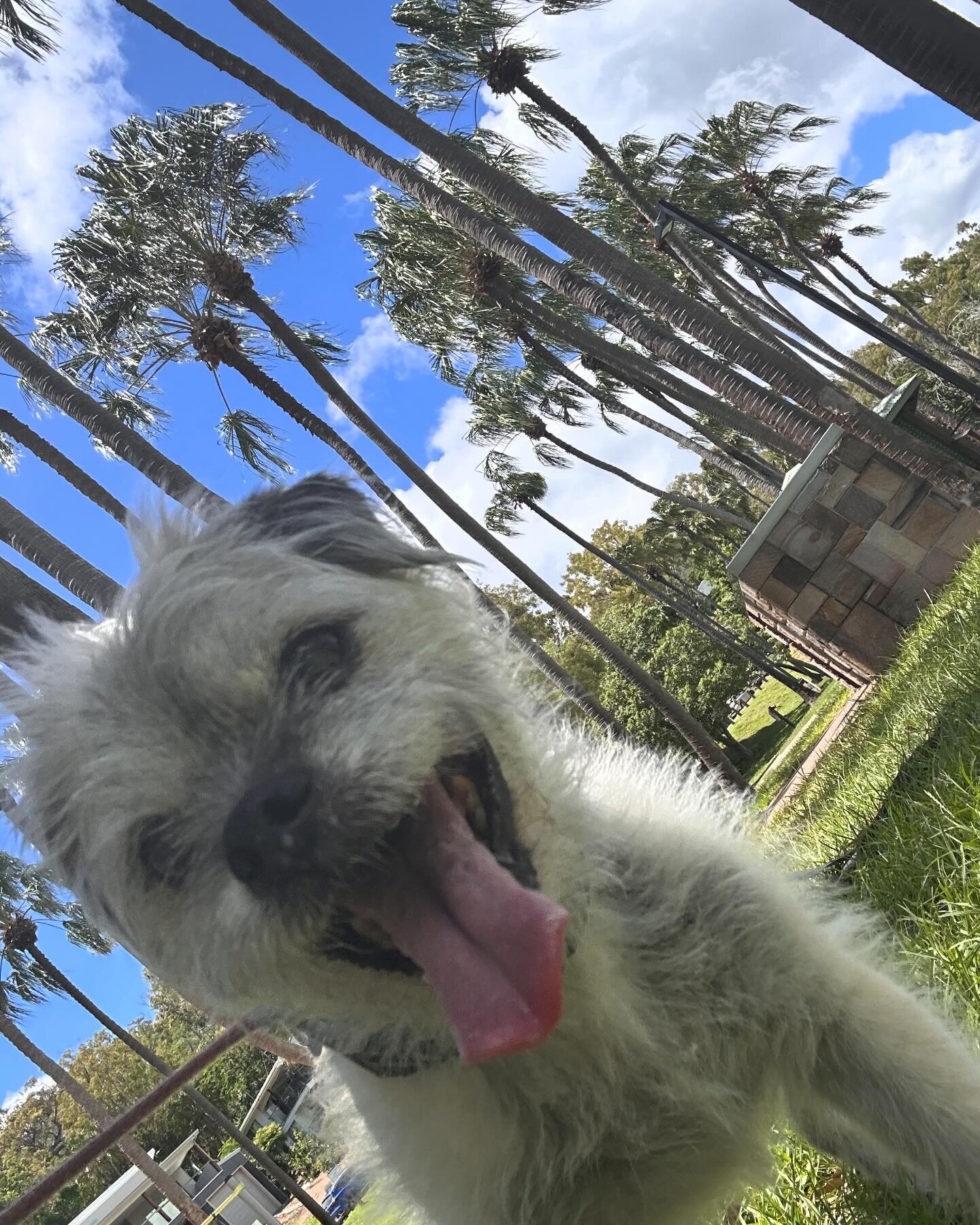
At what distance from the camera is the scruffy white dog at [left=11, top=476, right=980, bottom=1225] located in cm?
144

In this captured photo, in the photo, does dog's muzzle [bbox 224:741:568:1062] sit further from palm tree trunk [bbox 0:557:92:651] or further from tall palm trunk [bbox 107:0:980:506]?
tall palm trunk [bbox 107:0:980:506]

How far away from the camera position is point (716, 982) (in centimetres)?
196

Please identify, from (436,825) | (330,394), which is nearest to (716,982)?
(436,825)

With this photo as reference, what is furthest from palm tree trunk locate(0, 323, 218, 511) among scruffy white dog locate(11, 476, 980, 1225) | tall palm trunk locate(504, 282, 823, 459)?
tall palm trunk locate(504, 282, 823, 459)

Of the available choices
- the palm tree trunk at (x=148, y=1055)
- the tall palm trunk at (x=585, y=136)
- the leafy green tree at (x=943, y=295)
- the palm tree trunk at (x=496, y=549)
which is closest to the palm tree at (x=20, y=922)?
the palm tree trunk at (x=148, y=1055)

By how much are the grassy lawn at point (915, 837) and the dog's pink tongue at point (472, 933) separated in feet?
5.22

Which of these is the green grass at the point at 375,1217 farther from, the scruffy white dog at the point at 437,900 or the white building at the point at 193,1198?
the white building at the point at 193,1198

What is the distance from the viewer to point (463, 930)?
146 centimetres

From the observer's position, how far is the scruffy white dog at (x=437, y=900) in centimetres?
144

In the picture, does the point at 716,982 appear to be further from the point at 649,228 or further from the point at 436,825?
the point at 649,228

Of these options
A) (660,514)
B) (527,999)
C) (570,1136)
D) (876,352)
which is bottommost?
(570,1136)

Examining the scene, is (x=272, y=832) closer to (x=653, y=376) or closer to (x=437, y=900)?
(x=437, y=900)

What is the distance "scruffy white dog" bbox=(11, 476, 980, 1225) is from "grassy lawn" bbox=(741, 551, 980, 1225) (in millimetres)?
518

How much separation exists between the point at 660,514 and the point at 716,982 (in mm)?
34464
